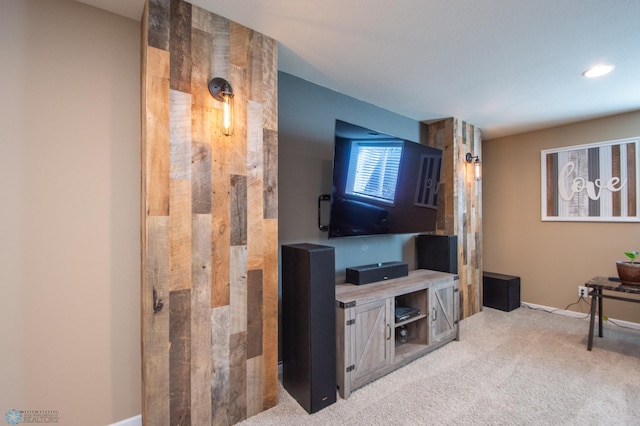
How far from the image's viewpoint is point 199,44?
1.59m

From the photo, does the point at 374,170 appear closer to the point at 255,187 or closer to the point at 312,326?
the point at 255,187

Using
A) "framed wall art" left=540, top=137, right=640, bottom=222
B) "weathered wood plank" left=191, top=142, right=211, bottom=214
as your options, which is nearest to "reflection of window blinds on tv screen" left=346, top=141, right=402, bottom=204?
"weathered wood plank" left=191, top=142, right=211, bottom=214

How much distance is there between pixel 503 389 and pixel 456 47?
2.44 metres

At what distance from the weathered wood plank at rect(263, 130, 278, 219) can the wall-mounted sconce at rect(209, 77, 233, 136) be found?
26 centimetres

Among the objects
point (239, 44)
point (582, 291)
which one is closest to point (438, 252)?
point (582, 291)

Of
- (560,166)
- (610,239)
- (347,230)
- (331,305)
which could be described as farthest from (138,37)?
(610,239)

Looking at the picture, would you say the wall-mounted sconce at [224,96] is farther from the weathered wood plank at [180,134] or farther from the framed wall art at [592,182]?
the framed wall art at [592,182]

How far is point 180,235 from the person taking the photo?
1520mm

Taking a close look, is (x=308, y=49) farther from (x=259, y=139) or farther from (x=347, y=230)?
(x=347, y=230)

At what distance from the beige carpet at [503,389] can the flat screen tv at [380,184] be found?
119 centimetres

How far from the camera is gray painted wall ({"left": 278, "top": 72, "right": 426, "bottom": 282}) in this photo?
228 cm

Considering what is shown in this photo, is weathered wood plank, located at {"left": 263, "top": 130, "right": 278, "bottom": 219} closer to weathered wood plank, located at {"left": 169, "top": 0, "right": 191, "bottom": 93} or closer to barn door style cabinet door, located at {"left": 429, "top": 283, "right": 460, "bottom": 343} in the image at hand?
weathered wood plank, located at {"left": 169, "top": 0, "right": 191, "bottom": 93}

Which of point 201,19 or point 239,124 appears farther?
point 239,124

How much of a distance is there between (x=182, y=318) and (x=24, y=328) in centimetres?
74
